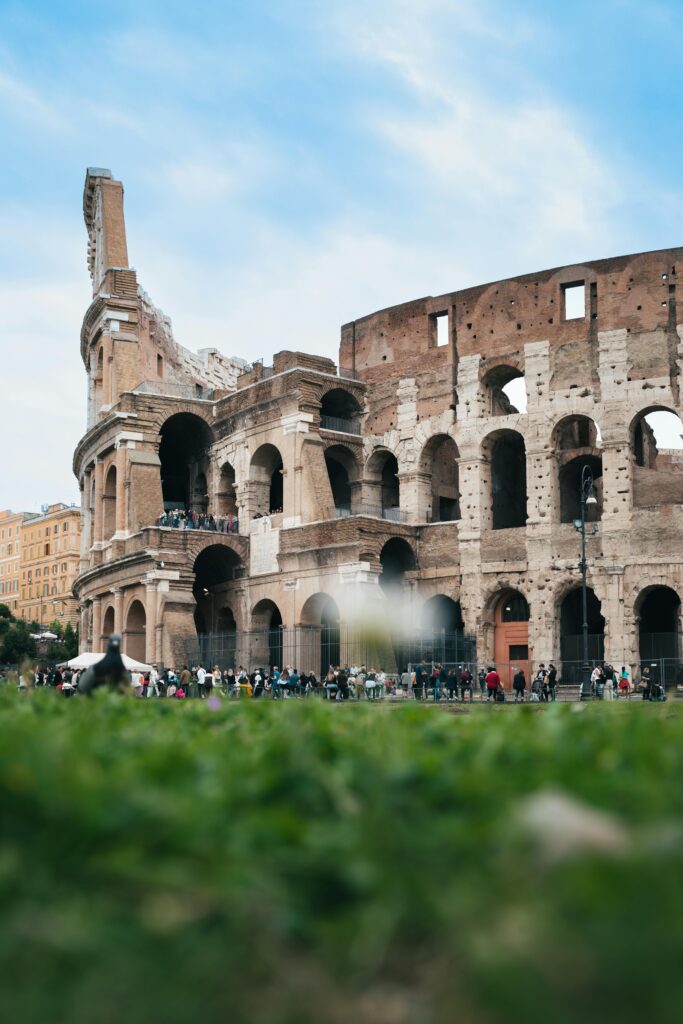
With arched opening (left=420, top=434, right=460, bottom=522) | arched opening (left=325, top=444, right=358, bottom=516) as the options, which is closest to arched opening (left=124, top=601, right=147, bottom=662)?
arched opening (left=325, top=444, right=358, bottom=516)

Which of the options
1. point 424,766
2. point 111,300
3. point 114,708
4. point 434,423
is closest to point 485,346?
point 434,423

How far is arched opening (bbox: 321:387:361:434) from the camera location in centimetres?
3941

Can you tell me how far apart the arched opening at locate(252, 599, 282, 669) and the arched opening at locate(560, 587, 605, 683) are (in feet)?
26.5

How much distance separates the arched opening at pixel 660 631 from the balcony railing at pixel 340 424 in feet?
34.9

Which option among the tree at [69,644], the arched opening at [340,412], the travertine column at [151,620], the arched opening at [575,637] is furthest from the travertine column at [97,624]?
the tree at [69,644]

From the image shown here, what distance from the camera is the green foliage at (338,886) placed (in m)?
3.16

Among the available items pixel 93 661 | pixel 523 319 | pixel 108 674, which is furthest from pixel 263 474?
pixel 108 674

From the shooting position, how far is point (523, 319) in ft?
118

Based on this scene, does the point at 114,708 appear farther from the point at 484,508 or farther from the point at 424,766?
the point at 484,508

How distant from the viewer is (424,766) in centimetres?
502

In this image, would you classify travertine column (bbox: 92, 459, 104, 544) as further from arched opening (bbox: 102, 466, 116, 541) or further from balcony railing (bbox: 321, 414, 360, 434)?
balcony railing (bbox: 321, 414, 360, 434)

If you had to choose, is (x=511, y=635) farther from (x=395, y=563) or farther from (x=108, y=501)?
(x=108, y=501)

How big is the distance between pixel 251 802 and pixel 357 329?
3646 centimetres

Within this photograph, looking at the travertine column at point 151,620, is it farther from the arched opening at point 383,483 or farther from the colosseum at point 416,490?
the arched opening at point 383,483
